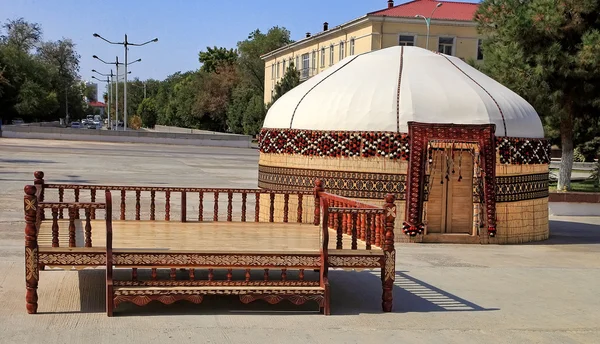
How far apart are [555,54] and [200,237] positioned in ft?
36.6

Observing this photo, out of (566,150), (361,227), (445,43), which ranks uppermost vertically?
(445,43)

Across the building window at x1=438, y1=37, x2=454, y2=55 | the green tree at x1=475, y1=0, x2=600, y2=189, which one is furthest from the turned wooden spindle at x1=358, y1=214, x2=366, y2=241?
the building window at x1=438, y1=37, x2=454, y2=55

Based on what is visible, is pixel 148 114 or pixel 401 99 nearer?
pixel 401 99

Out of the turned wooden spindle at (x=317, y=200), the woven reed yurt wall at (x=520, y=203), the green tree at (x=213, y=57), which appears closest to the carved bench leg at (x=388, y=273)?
the turned wooden spindle at (x=317, y=200)

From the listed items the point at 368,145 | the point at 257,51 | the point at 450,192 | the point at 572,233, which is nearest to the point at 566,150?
the point at 572,233

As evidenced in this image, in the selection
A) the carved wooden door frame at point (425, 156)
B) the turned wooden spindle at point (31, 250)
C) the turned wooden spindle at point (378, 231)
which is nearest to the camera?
the turned wooden spindle at point (31, 250)

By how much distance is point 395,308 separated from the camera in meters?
7.47

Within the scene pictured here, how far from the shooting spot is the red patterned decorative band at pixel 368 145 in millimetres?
11992

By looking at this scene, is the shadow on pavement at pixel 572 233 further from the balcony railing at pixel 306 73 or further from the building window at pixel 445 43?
the balcony railing at pixel 306 73

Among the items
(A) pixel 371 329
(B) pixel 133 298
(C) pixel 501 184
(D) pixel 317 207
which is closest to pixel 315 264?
(A) pixel 371 329

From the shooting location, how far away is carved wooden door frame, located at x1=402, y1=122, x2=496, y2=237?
11.8 metres

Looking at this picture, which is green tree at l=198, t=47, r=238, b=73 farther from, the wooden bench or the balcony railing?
the wooden bench

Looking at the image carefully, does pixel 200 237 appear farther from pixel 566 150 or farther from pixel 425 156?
pixel 566 150

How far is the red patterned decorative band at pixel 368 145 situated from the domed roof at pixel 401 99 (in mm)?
121
